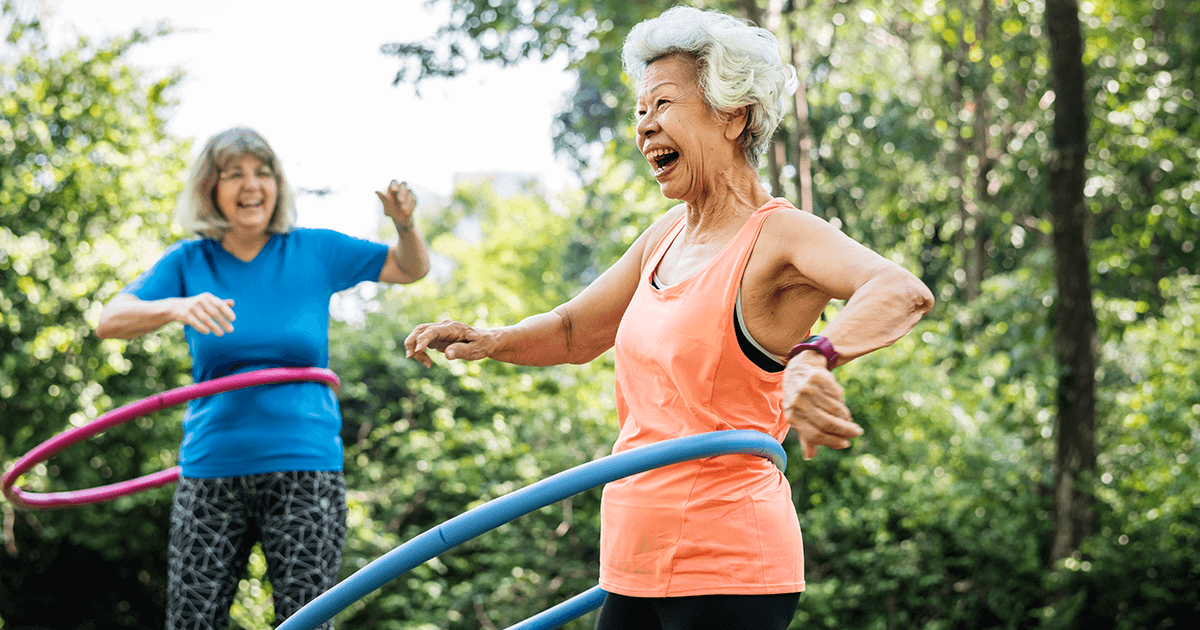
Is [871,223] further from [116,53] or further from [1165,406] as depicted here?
[116,53]

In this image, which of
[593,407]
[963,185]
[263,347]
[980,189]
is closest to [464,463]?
[593,407]

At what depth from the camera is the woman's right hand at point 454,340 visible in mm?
2111

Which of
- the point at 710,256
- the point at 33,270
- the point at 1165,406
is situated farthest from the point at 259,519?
the point at 1165,406

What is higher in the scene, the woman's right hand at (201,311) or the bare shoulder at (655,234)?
the bare shoulder at (655,234)

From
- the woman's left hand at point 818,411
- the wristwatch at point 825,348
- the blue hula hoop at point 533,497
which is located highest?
the wristwatch at point 825,348

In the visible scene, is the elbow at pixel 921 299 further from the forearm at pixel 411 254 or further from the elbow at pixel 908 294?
the forearm at pixel 411 254

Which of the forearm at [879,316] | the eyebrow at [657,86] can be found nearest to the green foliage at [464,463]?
the eyebrow at [657,86]

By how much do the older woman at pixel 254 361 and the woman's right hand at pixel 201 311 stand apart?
0.13 ft

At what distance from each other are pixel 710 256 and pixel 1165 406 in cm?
477

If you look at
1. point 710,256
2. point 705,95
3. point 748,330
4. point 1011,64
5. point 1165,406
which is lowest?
point 1165,406

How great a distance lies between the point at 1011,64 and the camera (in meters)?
8.57

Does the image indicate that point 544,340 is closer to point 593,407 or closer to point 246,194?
point 246,194

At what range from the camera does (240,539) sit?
8.95ft

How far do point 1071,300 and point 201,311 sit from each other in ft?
15.7
